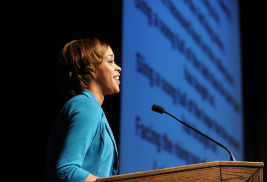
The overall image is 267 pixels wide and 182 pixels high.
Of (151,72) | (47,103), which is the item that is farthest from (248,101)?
(47,103)

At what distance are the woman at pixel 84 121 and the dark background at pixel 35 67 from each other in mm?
561

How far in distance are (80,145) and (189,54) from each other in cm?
226

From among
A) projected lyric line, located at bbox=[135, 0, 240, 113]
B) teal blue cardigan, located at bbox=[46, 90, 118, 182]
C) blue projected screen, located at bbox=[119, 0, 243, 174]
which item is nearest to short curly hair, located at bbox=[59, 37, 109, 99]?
teal blue cardigan, located at bbox=[46, 90, 118, 182]

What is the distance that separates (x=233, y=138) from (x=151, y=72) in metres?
1.76

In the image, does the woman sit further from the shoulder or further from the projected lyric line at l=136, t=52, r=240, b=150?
the projected lyric line at l=136, t=52, r=240, b=150

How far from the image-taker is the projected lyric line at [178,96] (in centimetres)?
278

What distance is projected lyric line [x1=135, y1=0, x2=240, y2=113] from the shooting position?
9.56 ft

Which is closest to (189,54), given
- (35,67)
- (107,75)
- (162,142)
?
(162,142)

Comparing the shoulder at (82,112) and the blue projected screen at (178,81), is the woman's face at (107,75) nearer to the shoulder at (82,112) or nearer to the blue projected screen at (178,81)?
the shoulder at (82,112)

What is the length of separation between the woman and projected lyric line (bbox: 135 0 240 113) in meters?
1.17

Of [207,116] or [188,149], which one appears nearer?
[188,149]

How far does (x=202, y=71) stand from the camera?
3736mm

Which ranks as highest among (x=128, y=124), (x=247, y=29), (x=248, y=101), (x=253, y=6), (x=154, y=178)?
(x=253, y=6)

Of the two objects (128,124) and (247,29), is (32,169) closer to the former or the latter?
(128,124)
